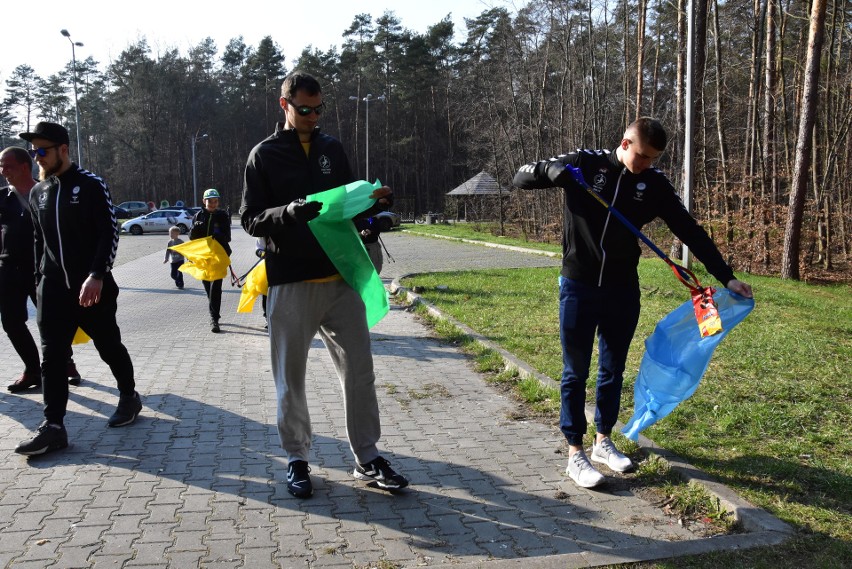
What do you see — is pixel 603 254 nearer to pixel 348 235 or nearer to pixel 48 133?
pixel 348 235

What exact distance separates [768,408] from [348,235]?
3.56m

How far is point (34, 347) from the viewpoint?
20.3 feet

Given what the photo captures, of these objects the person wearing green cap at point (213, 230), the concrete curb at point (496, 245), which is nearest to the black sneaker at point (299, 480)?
the person wearing green cap at point (213, 230)

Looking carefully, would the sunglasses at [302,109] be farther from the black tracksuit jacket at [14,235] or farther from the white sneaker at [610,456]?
the black tracksuit jacket at [14,235]

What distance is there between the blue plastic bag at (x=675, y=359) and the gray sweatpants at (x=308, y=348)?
1663 millimetres

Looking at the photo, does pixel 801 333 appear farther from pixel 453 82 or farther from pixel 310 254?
pixel 453 82

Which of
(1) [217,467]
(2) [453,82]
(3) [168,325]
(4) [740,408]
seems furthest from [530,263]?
(2) [453,82]

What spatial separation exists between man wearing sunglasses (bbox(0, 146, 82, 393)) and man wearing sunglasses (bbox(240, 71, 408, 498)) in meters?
3.22

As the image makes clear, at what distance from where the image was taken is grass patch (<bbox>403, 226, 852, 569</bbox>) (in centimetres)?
355

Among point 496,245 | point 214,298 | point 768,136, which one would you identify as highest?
point 768,136

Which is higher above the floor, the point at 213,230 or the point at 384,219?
the point at 384,219

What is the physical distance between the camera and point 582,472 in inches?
163

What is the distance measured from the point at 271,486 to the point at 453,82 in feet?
214

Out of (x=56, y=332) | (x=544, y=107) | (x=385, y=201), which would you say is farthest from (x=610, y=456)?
(x=544, y=107)
